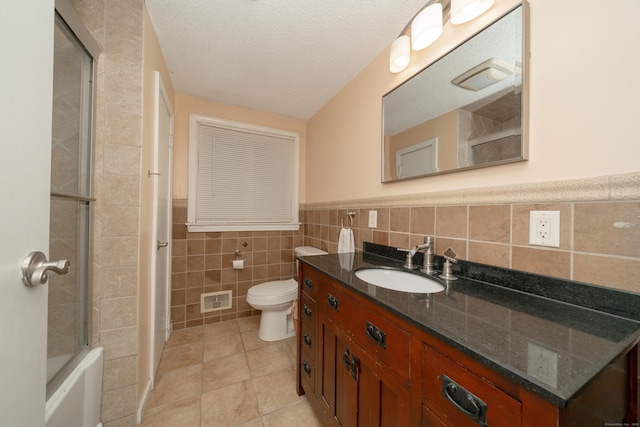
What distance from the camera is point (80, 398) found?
3.21 feet

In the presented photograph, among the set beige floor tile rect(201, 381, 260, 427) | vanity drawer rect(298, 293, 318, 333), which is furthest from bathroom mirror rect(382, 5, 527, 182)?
beige floor tile rect(201, 381, 260, 427)

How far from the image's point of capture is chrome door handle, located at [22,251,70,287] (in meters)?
0.49

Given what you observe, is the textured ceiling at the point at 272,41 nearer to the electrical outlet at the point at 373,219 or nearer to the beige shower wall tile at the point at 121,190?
the beige shower wall tile at the point at 121,190

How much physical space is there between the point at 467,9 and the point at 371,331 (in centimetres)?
138

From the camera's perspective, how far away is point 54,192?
92 centimetres

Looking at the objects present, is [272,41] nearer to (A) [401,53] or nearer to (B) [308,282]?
(A) [401,53]

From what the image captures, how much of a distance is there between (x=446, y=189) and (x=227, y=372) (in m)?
1.88

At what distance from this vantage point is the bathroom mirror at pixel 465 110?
0.86 m

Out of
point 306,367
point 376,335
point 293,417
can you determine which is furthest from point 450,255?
point 293,417

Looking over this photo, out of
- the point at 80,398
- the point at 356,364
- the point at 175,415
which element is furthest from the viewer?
the point at 175,415

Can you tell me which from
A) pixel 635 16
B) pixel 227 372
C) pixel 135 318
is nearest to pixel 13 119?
pixel 135 318

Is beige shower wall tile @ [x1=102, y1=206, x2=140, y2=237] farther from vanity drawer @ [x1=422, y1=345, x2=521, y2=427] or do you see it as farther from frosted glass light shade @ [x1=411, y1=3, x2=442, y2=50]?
frosted glass light shade @ [x1=411, y1=3, x2=442, y2=50]

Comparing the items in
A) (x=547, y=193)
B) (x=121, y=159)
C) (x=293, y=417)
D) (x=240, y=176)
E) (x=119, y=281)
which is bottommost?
(x=293, y=417)

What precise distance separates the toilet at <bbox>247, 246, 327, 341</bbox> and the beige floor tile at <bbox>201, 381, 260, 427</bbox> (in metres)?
0.53
